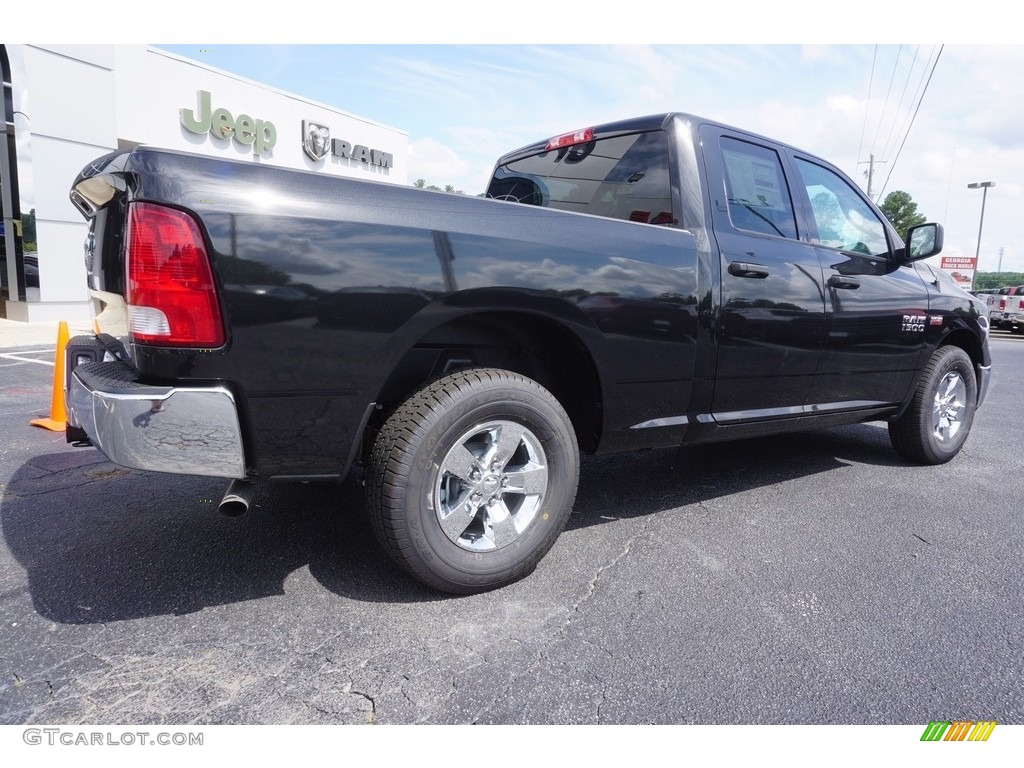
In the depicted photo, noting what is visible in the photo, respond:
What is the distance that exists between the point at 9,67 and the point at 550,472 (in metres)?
14.8

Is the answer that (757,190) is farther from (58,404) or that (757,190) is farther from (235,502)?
(58,404)

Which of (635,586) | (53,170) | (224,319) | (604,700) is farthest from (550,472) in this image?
(53,170)

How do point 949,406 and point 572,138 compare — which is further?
point 949,406

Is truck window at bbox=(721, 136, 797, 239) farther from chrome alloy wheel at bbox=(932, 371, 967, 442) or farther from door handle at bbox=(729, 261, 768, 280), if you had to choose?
chrome alloy wheel at bbox=(932, 371, 967, 442)

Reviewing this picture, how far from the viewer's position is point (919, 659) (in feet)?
6.83

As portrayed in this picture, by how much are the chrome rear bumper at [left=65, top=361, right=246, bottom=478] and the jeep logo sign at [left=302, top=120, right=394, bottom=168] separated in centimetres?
1824

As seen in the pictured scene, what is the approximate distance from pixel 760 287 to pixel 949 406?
2351 millimetres

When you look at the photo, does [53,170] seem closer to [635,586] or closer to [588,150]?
[588,150]

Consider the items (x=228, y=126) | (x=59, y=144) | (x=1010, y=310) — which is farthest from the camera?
(x=1010, y=310)

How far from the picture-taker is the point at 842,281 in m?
3.42

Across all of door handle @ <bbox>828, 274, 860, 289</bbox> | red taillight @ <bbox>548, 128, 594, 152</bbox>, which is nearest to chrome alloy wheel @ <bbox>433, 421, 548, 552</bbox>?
red taillight @ <bbox>548, 128, 594, 152</bbox>
